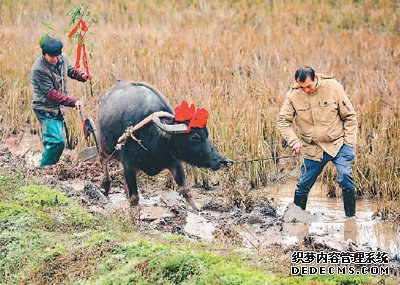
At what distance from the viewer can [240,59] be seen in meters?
12.1

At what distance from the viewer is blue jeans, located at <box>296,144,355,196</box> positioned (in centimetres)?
716

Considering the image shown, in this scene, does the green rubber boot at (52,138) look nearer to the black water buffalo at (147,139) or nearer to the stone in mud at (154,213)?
the black water buffalo at (147,139)

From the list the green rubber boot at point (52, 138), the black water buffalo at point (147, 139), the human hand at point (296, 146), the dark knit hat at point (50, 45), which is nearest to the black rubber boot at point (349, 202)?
the human hand at point (296, 146)

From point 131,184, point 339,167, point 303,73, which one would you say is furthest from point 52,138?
point 339,167

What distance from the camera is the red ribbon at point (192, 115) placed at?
698 centimetres

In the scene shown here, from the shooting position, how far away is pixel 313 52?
1265cm

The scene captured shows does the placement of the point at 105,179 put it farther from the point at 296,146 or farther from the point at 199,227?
the point at 296,146

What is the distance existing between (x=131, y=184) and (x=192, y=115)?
1024mm

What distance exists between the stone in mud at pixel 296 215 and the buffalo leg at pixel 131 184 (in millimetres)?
1448

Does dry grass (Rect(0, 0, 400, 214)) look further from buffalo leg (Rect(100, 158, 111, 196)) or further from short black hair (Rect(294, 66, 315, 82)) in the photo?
short black hair (Rect(294, 66, 315, 82))

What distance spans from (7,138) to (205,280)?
19.6 feet

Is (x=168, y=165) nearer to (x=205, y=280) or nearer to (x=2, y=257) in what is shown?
(x=2, y=257)

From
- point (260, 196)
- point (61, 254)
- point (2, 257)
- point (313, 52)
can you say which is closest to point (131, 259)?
point (61, 254)

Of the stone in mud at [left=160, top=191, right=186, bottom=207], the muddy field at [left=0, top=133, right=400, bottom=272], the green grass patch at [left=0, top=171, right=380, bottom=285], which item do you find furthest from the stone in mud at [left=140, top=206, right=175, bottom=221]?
Result: the green grass patch at [left=0, top=171, right=380, bottom=285]
